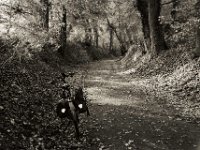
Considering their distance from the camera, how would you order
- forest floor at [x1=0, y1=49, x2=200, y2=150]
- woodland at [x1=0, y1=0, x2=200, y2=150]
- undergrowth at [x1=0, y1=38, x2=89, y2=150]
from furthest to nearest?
woodland at [x1=0, y1=0, x2=200, y2=150], forest floor at [x1=0, y1=49, x2=200, y2=150], undergrowth at [x1=0, y1=38, x2=89, y2=150]

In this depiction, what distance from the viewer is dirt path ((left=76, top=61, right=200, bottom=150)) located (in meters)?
9.24

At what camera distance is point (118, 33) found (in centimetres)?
6250

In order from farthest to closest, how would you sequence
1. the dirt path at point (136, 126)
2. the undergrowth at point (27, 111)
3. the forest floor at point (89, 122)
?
1. the dirt path at point (136, 126)
2. the forest floor at point (89, 122)
3. the undergrowth at point (27, 111)

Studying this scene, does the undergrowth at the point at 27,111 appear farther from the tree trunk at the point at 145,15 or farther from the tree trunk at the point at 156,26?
the tree trunk at the point at 145,15

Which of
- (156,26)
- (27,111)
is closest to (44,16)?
(156,26)

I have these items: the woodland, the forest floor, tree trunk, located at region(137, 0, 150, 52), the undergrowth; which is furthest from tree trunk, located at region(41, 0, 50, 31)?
the forest floor

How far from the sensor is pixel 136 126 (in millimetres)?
10945

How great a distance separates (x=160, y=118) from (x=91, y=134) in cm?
282

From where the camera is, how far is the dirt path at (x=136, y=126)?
9.24 metres

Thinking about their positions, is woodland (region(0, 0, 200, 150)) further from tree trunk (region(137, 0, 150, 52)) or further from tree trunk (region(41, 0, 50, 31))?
tree trunk (region(41, 0, 50, 31))

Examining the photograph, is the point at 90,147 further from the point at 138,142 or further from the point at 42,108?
the point at 42,108

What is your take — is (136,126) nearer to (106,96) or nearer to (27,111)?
(27,111)

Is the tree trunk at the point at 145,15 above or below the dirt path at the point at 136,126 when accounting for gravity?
above

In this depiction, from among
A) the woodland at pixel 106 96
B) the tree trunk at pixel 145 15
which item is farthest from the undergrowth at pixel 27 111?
the tree trunk at pixel 145 15
